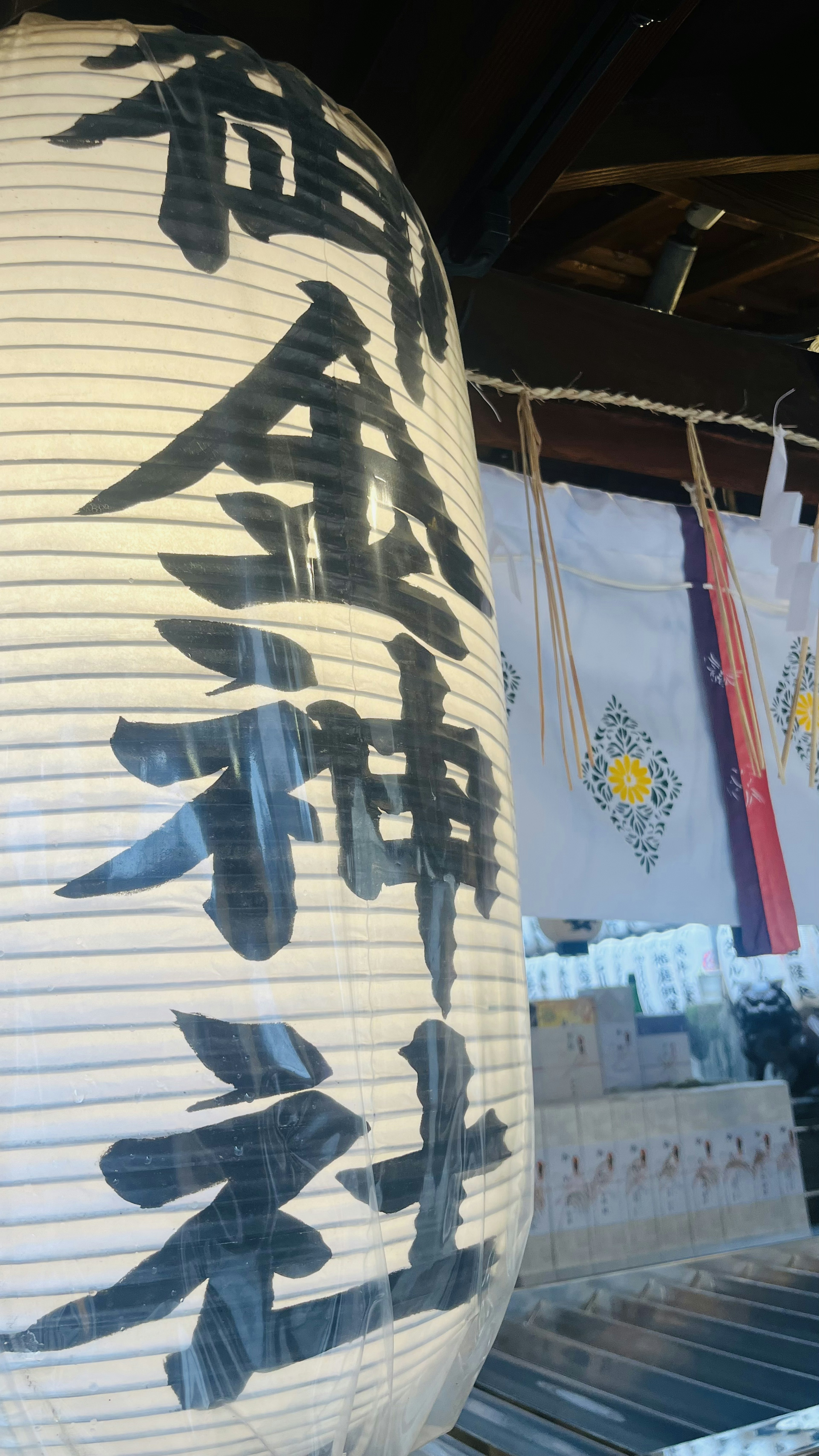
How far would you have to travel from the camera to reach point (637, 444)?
195 cm

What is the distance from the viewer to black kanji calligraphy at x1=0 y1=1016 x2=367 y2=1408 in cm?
46

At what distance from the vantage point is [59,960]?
0.48 meters

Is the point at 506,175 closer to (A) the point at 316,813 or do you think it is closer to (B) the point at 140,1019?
(A) the point at 316,813

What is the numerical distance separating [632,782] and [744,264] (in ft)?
3.48

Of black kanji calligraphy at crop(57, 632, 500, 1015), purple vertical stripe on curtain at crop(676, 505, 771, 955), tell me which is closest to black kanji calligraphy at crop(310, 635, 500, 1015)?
black kanji calligraphy at crop(57, 632, 500, 1015)

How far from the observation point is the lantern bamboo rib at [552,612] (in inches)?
71.3

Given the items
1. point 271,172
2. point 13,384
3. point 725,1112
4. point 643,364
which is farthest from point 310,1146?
point 725,1112

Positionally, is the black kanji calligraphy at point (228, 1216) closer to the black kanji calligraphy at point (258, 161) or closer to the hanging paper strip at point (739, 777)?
the black kanji calligraphy at point (258, 161)

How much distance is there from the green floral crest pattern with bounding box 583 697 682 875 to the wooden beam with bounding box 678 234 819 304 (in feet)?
2.93

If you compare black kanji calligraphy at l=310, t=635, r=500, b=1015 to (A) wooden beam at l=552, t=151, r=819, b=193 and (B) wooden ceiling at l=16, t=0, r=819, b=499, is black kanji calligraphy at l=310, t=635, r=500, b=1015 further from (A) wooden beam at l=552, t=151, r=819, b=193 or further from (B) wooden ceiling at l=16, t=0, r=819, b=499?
(A) wooden beam at l=552, t=151, r=819, b=193

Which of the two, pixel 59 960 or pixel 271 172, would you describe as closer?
pixel 59 960

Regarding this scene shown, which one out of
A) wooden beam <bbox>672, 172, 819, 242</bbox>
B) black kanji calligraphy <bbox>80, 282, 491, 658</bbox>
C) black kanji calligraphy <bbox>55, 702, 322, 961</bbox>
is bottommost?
black kanji calligraphy <bbox>55, 702, 322, 961</bbox>

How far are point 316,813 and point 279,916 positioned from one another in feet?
0.19

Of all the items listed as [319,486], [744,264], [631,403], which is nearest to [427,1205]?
[319,486]
